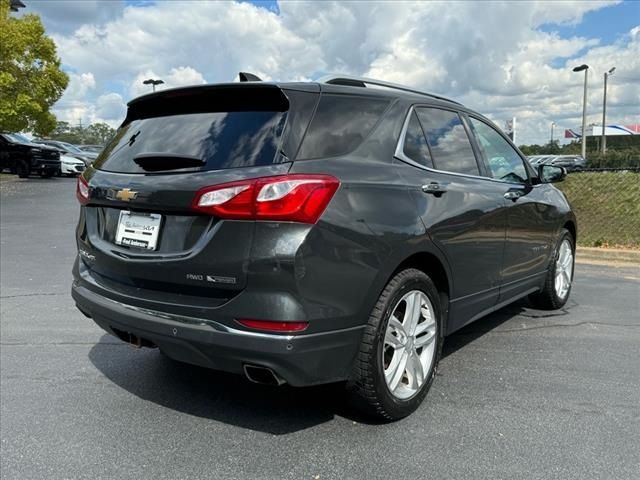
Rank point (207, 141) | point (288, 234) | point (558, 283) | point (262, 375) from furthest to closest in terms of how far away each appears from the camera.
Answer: point (558, 283), point (207, 141), point (262, 375), point (288, 234)

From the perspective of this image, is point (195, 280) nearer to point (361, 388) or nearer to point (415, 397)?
point (361, 388)

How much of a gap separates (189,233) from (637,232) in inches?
373

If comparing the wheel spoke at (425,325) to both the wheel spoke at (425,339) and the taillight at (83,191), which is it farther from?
the taillight at (83,191)

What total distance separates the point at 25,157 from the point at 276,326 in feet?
77.5

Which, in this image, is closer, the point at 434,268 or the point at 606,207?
the point at 434,268

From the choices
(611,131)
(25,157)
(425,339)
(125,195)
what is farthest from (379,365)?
(611,131)

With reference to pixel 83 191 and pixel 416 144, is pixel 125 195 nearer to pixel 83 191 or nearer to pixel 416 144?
pixel 83 191

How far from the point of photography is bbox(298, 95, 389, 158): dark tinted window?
9.48ft

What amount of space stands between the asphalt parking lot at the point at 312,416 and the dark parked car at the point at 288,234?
13.6 inches

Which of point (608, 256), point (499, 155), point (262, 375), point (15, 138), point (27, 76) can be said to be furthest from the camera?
point (15, 138)

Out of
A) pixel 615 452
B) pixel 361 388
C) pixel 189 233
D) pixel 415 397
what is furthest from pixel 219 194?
pixel 615 452

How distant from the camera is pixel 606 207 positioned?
12211 millimetres

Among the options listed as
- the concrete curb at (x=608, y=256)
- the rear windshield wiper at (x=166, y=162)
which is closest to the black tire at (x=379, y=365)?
the rear windshield wiper at (x=166, y=162)

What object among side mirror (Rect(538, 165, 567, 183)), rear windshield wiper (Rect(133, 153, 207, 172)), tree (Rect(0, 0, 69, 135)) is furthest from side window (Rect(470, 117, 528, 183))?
tree (Rect(0, 0, 69, 135))
